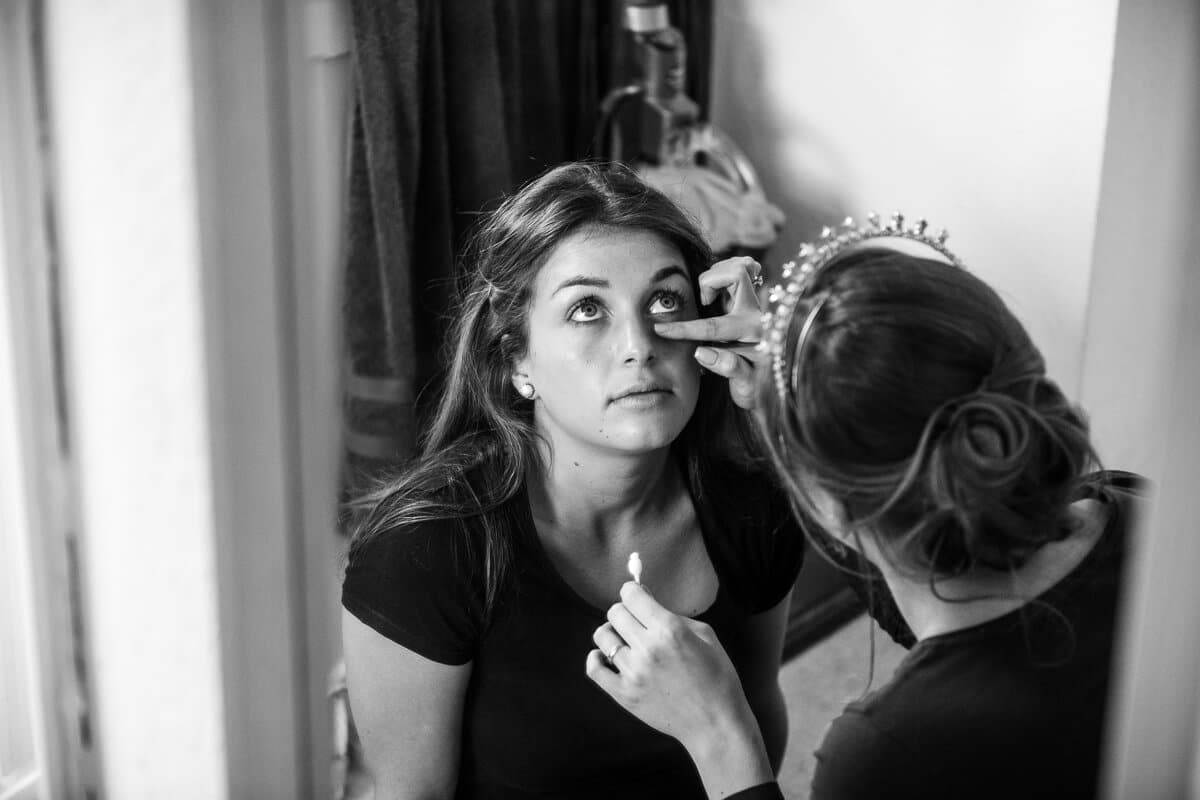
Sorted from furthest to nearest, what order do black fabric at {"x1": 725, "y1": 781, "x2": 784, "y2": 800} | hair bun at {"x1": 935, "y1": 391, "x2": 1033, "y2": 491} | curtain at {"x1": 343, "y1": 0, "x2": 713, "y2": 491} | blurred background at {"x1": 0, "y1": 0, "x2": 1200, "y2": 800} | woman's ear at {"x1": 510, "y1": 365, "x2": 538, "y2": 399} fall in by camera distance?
curtain at {"x1": 343, "y1": 0, "x2": 713, "y2": 491}
woman's ear at {"x1": 510, "y1": 365, "x2": 538, "y2": 399}
black fabric at {"x1": 725, "y1": 781, "x2": 784, "y2": 800}
hair bun at {"x1": 935, "y1": 391, "x2": 1033, "y2": 491}
blurred background at {"x1": 0, "y1": 0, "x2": 1200, "y2": 800}

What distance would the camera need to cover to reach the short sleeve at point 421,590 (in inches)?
30.1

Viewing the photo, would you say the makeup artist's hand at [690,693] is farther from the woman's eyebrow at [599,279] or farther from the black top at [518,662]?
the woman's eyebrow at [599,279]

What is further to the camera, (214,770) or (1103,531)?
(1103,531)

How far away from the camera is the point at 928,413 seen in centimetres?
52

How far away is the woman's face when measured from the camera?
773mm

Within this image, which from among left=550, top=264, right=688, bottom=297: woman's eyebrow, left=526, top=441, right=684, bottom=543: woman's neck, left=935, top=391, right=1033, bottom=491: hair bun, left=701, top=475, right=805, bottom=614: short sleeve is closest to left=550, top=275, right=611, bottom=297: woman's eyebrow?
left=550, top=264, right=688, bottom=297: woman's eyebrow

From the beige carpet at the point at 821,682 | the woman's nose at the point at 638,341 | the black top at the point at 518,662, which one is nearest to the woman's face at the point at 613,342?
the woman's nose at the point at 638,341

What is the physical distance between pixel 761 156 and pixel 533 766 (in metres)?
0.83

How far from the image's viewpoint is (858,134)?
1.00 meters

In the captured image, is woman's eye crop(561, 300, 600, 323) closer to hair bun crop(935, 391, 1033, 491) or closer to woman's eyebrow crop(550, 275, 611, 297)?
woman's eyebrow crop(550, 275, 611, 297)

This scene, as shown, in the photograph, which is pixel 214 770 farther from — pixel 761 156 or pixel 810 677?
pixel 761 156

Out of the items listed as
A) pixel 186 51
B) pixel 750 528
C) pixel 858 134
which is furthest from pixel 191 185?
pixel 858 134

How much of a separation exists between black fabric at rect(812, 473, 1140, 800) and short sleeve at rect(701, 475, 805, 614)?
0.31 m

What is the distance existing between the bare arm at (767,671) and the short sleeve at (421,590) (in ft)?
0.91
